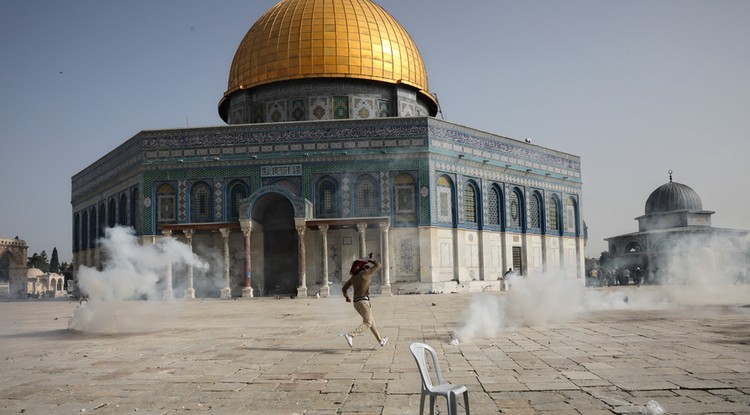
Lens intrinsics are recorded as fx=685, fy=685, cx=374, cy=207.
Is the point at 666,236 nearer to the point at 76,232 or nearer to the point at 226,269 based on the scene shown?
the point at 226,269

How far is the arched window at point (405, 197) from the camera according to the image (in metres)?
32.1

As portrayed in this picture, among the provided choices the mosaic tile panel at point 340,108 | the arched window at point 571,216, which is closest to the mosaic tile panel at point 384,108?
the mosaic tile panel at point 340,108

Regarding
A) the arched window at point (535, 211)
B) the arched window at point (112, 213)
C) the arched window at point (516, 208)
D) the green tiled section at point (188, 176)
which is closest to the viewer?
the green tiled section at point (188, 176)

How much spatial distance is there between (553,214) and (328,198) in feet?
49.0

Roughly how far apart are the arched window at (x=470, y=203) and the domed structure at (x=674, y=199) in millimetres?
28184

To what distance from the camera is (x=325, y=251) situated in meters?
30.4

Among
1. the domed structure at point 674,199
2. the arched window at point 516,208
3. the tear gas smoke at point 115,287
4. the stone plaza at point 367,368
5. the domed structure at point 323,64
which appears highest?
the domed structure at point 323,64

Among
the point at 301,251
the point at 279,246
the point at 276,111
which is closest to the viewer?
the point at 301,251

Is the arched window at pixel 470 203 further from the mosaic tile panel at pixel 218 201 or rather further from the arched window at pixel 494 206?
the mosaic tile panel at pixel 218 201

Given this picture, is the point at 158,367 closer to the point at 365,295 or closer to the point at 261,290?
the point at 365,295

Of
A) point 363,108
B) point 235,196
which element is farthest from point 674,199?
point 235,196

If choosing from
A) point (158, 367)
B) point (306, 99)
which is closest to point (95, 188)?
point (306, 99)

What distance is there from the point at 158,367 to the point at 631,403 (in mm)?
5954

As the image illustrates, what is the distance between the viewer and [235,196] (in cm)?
3297
